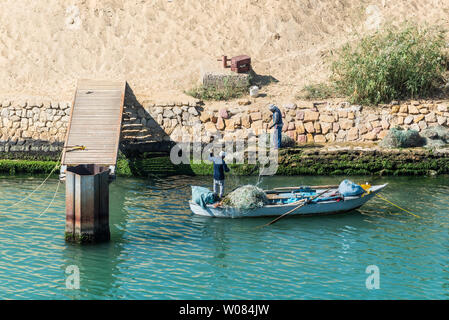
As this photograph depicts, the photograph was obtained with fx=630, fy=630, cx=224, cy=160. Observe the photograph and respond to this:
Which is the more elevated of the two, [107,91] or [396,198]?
[107,91]

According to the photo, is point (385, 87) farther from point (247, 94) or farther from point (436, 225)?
point (436, 225)

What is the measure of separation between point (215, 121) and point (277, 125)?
11.7 feet

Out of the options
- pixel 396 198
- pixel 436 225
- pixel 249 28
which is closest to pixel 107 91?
pixel 249 28

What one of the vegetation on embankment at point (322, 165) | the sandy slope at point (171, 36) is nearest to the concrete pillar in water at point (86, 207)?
the vegetation on embankment at point (322, 165)

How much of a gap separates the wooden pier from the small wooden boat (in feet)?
11.4

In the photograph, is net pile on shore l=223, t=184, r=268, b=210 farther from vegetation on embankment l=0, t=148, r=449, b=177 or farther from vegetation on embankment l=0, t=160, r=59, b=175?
vegetation on embankment l=0, t=160, r=59, b=175

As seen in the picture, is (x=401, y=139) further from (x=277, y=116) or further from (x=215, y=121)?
A: (x=215, y=121)

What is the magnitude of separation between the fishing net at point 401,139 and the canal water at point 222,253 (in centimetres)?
442

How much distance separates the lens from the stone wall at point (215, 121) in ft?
87.5

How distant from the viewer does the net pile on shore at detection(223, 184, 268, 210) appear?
59.9 ft

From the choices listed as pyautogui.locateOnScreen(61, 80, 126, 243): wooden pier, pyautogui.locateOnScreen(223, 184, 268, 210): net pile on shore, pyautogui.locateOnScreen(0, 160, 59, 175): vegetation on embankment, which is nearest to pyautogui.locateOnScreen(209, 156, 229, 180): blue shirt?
pyautogui.locateOnScreen(223, 184, 268, 210): net pile on shore

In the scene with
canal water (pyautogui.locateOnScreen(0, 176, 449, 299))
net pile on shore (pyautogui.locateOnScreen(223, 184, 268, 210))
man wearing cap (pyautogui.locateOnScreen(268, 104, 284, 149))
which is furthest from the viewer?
man wearing cap (pyautogui.locateOnScreen(268, 104, 284, 149))

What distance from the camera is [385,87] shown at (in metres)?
27.4
